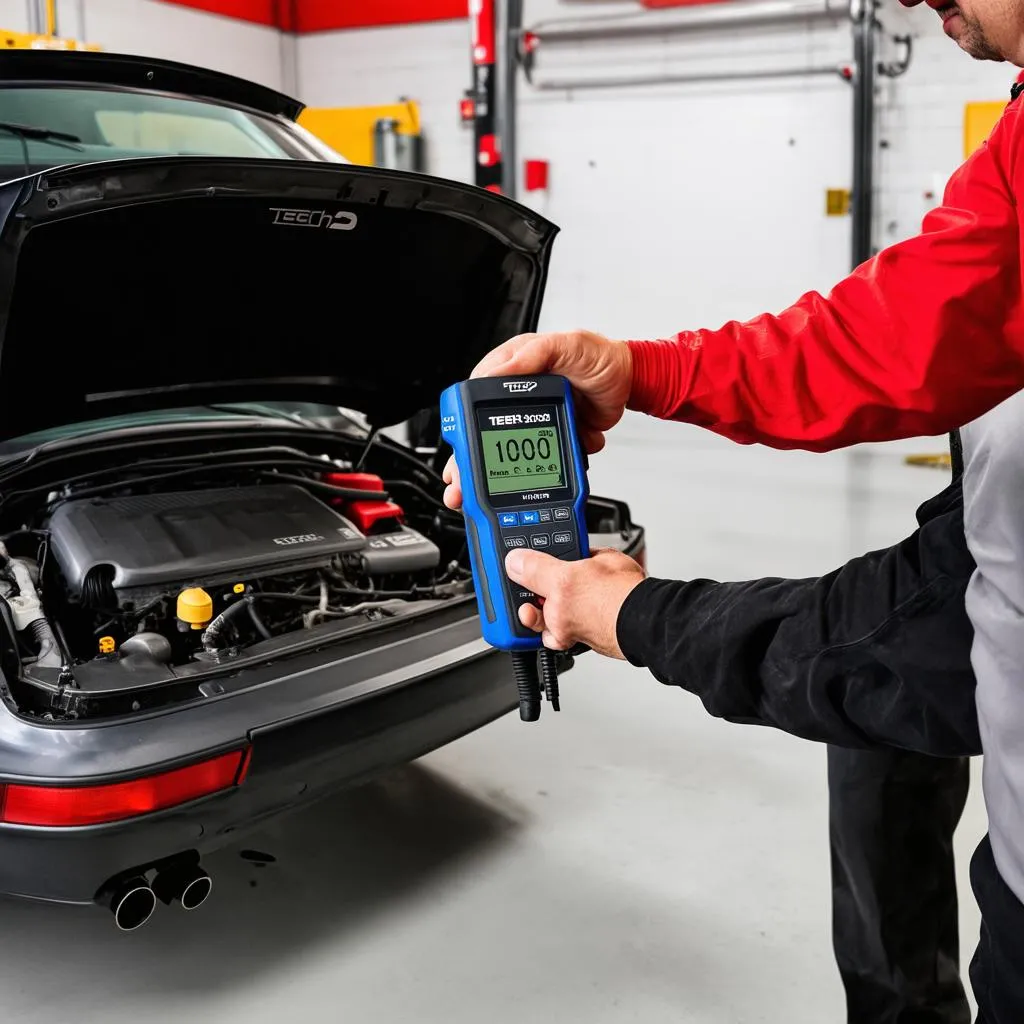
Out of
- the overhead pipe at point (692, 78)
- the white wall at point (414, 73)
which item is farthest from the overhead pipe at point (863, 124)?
the white wall at point (414, 73)

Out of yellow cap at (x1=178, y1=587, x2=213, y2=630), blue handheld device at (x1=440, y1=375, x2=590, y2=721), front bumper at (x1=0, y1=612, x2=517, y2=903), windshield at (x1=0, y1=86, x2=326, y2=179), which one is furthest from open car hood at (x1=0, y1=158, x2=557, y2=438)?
blue handheld device at (x1=440, y1=375, x2=590, y2=721)

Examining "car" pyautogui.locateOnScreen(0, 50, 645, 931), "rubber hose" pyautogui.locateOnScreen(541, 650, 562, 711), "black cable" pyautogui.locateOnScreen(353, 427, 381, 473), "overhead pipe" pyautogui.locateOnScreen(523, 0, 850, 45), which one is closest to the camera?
"rubber hose" pyautogui.locateOnScreen(541, 650, 562, 711)

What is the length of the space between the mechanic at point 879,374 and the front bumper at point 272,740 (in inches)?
25.1

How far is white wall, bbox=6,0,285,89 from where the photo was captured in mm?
7863

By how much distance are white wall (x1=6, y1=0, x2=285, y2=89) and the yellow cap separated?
23.0 ft

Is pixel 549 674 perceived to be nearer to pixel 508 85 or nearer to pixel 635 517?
pixel 635 517

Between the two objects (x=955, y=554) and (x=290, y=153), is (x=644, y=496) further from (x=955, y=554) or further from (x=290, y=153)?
(x=955, y=554)

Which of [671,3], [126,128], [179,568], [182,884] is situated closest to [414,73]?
[671,3]

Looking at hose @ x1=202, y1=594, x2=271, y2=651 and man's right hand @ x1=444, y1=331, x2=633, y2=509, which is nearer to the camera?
man's right hand @ x1=444, y1=331, x2=633, y2=509

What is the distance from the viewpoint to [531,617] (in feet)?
4.25

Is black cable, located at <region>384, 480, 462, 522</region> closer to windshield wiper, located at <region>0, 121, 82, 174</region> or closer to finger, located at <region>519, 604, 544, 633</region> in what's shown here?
windshield wiper, located at <region>0, 121, 82, 174</region>

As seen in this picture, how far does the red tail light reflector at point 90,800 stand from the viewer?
1612 mm

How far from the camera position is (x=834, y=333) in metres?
1.38

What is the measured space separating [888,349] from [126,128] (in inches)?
86.3
